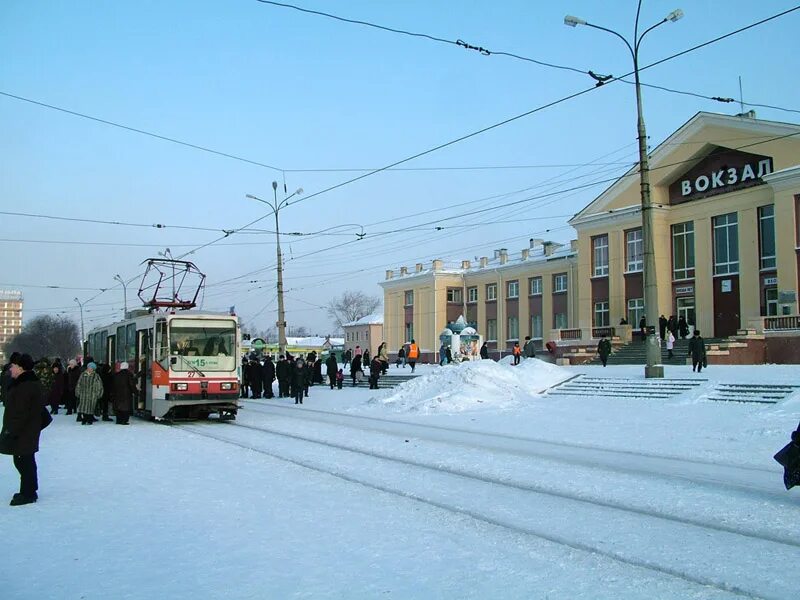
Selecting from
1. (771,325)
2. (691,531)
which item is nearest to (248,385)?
(771,325)

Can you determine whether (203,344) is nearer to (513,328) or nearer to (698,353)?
(698,353)

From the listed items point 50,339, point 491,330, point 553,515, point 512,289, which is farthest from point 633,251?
point 50,339

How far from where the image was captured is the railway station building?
3628 centimetres

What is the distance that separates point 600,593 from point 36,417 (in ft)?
21.9

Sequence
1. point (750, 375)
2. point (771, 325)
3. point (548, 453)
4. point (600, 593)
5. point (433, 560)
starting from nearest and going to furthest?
point (600, 593), point (433, 560), point (548, 453), point (750, 375), point (771, 325)

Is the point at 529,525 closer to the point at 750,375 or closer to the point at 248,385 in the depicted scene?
the point at 750,375

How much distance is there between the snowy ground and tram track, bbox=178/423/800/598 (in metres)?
0.03

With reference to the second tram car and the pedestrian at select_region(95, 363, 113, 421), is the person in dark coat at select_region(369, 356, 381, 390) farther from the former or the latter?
the pedestrian at select_region(95, 363, 113, 421)

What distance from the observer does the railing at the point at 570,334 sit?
4503 cm

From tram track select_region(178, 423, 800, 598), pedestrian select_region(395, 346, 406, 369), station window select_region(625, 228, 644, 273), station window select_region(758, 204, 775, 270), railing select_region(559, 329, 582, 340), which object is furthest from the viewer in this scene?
pedestrian select_region(395, 346, 406, 369)

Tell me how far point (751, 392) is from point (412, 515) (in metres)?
15.8

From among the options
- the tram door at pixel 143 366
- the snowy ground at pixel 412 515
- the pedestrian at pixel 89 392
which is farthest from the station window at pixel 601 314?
the pedestrian at pixel 89 392

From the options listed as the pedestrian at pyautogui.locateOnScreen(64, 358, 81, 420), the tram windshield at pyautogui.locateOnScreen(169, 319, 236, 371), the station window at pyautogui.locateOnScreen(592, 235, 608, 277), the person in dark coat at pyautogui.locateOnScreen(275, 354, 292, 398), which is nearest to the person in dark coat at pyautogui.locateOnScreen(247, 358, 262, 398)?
the person in dark coat at pyautogui.locateOnScreen(275, 354, 292, 398)

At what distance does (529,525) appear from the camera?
25.7ft
